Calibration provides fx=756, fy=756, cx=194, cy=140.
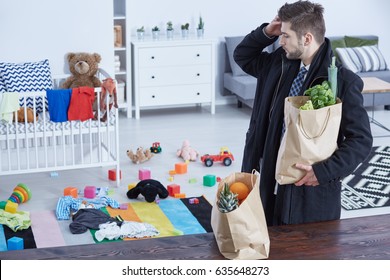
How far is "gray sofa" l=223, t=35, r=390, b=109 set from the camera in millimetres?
6926

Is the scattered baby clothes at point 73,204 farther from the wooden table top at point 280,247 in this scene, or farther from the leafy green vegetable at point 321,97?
the leafy green vegetable at point 321,97

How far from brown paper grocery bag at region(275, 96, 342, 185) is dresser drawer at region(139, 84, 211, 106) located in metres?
4.54

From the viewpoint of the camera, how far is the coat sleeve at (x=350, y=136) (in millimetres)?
2480

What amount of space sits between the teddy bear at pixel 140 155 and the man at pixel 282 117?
2.65 m

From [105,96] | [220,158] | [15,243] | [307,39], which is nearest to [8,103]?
[105,96]

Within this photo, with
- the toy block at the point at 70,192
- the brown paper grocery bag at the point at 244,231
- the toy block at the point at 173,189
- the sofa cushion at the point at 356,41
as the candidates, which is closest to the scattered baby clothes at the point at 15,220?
the toy block at the point at 70,192

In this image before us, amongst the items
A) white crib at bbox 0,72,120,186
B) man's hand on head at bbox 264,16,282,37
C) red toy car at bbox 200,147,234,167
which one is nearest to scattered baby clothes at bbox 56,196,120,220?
white crib at bbox 0,72,120,186

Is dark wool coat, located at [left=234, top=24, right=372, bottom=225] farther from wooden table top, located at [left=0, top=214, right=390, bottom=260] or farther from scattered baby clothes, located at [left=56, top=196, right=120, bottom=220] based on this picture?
scattered baby clothes, located at [left=56, top=196, right=120, bottom=220]

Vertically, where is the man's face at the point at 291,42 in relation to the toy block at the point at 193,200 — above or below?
above

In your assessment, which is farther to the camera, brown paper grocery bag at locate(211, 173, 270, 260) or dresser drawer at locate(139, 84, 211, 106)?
dresser drawer at locate(139, 84, 211, 106)

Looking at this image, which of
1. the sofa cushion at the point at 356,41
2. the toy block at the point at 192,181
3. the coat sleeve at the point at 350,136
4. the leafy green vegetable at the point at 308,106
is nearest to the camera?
the leafy green vegetable at the point at 308,106

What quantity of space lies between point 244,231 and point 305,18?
34.8 inches
